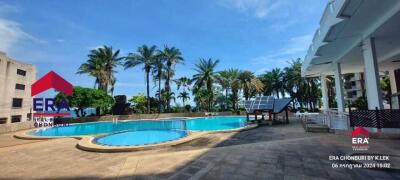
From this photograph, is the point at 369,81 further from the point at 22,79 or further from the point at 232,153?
the point at 22,79

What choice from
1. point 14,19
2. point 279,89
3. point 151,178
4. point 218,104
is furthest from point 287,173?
point 218,104

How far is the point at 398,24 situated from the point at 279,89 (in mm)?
31025

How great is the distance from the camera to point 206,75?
3397 cm

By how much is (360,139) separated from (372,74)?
296 cm

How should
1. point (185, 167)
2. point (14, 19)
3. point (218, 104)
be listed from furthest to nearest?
point (218, 104) < point (14, 19) < point (185, 167)

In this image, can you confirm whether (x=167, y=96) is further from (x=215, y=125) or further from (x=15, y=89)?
(x=15, y=89)

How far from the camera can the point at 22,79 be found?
27.5m

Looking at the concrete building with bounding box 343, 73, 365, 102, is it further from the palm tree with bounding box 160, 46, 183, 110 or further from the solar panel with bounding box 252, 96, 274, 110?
the palm tree with bounding box 160, 46, 183, 110

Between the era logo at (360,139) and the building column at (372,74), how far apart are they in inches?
47.4

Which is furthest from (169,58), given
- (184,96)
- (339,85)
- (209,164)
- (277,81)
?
(209,164)

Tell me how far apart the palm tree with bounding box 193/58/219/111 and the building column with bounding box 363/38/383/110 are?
84.2 feet

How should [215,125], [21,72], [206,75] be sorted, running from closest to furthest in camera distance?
[215,125] < [21,72] < [206,75]

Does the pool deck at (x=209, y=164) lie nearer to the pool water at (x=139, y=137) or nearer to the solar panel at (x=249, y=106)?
the pool water at (x=139, y=137)

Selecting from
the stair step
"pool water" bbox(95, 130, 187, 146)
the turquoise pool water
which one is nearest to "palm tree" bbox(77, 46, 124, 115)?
the turquoise pool water
